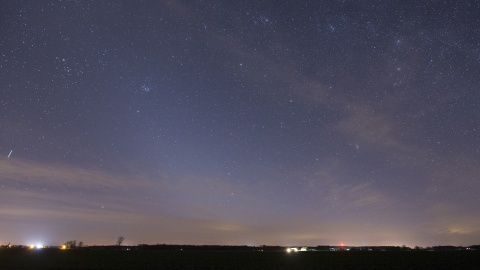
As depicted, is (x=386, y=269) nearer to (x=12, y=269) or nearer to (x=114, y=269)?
(x=114, y=269)

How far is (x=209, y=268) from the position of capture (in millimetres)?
39969

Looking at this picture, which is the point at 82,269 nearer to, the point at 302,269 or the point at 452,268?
the point at 302,269

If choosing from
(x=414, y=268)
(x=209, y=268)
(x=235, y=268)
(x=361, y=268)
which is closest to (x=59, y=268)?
(x=209, y=268)

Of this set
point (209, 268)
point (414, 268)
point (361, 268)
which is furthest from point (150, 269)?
point (414, 268)

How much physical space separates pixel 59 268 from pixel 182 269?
12.7 m

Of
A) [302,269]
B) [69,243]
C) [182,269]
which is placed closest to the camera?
[302,269]

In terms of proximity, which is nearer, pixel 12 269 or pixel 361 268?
pixel 12 269

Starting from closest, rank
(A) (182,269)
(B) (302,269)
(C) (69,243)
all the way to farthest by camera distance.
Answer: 1. (B) (302,269)
2. (A) (182,269)
3. (C) (69,243)

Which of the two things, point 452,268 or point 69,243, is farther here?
point 69,243

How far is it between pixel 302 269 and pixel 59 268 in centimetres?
2518

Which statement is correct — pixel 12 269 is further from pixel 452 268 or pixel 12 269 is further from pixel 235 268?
pixel 452 268

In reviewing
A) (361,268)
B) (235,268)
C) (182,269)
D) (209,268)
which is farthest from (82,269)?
(361,268)

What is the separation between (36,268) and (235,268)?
21.0 metres

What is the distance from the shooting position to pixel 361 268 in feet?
128
